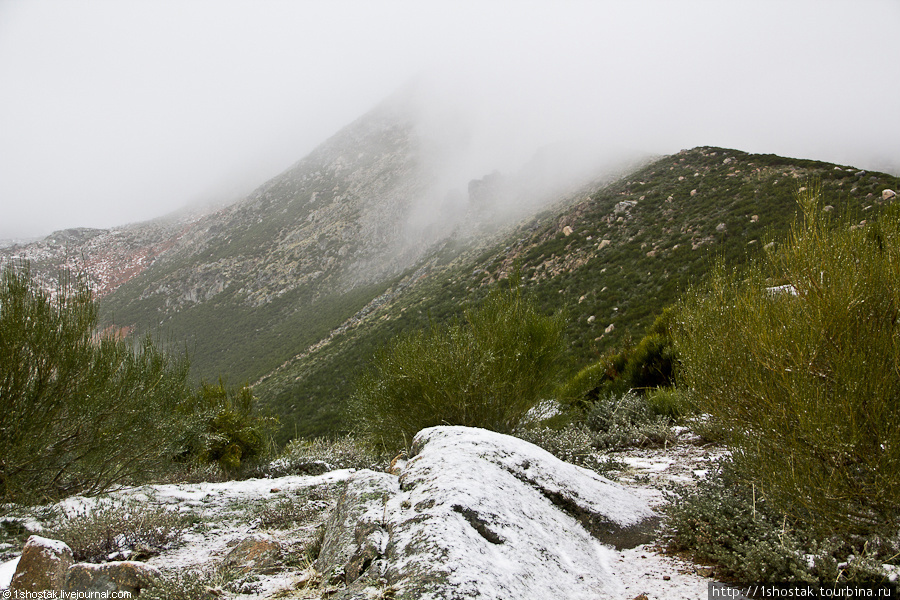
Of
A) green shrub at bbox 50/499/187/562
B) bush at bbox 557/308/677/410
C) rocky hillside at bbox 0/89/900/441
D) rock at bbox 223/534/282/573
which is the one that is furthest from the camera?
rocky hillside at bbox 0/89/900/441

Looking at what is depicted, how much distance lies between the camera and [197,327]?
166 feet

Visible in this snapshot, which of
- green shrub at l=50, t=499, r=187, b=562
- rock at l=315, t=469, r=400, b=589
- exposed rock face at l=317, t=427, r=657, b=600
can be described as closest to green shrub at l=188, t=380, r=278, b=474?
green shrub at l=50, t=499, r=187, b=562

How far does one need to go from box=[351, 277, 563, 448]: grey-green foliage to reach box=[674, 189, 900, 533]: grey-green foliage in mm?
2871

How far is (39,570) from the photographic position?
2.41 m

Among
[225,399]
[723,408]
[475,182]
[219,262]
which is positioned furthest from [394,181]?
[723,408]

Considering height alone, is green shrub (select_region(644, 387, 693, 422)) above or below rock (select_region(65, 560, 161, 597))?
below

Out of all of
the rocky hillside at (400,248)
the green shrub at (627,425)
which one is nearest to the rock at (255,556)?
the rocky hillside at (400,248)

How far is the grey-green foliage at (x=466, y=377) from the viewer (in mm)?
5406

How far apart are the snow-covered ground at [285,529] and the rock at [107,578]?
1.62 ft

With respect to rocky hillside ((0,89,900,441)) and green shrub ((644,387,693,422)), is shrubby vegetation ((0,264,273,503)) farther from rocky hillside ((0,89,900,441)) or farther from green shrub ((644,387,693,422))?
green shrub ((644,387,693,422))

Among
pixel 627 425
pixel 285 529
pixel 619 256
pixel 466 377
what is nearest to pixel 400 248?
pixel 619 256

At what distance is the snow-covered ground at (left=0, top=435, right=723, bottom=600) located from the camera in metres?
2.13

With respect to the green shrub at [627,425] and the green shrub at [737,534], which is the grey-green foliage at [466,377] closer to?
the green shrub at [627,425]

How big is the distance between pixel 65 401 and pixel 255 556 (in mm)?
2925
